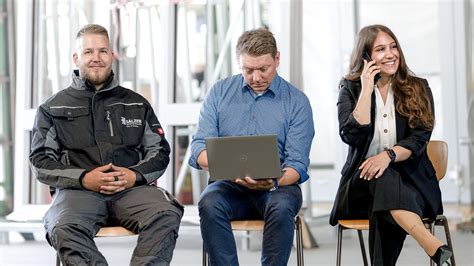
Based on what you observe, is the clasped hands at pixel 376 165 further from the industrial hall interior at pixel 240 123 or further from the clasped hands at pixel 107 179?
the clasped hands at pixel 107 179

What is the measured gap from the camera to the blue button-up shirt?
3479 millimetres

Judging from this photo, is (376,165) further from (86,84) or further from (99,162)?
(86,84)

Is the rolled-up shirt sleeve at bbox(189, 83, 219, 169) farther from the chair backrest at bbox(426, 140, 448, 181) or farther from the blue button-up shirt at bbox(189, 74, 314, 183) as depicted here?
the chair backrest at bbox(426, 140, 448, 181)

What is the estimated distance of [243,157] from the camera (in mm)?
3189

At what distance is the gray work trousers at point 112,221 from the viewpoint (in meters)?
3.11

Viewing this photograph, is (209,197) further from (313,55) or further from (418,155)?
(313,55)

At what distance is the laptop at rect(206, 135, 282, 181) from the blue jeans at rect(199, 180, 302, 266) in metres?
0.15

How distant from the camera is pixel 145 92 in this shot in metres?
6.41

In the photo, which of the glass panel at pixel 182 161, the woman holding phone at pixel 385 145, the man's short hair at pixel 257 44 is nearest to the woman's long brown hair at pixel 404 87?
the woman holding phone at pixel 385 145

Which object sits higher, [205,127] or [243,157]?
[205,127]

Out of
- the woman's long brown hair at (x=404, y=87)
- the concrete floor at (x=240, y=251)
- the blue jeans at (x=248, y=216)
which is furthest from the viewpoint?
the concrete floor at (x=240, y=251)

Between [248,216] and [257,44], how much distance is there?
2.39 ft

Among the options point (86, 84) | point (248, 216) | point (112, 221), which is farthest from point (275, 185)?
point (86, 84)

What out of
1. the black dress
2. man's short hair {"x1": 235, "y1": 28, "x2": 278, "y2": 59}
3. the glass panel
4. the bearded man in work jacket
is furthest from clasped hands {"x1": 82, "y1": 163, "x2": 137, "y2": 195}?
the glass panel
